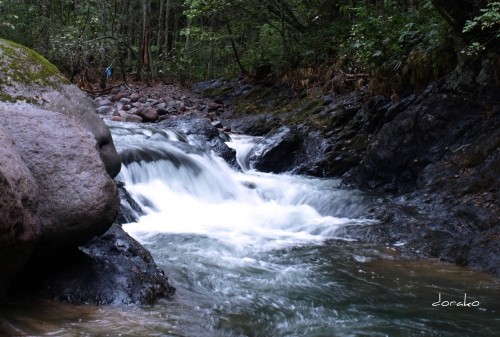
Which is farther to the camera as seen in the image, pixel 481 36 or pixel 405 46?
pixel 405 46

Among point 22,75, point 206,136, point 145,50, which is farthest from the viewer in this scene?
point 145,50

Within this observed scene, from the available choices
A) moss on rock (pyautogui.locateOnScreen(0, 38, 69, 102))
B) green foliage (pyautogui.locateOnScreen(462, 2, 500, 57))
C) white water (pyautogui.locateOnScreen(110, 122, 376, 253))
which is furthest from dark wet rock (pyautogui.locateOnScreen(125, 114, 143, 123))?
moss on rock (pyautogui.locateOnScreen(0, 38, 69, 102))

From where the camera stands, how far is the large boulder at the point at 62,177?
12.8ft

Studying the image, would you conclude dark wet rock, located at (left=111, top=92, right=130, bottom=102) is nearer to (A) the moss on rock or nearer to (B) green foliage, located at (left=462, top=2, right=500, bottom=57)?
(B) green foliage, located at (left=462, top=2, right=500, bottom=57)

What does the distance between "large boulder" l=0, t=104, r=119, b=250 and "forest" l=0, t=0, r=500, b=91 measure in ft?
18.4

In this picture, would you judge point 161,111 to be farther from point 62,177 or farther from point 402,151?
point 62,177

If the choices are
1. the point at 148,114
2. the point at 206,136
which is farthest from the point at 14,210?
the point at 148,114

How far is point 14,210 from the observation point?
325 cm

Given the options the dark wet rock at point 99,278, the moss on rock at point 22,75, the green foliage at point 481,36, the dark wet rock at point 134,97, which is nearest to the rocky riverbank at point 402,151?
the green foliage at point 481,36

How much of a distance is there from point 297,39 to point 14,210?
1453 cm

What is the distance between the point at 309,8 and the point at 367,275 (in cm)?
1317

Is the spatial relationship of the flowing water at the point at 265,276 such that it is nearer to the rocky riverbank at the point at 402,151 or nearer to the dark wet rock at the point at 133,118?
the rocky riverbank at the point at 402,151

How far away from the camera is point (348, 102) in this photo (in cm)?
1219

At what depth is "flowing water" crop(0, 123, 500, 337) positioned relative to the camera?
3896mm
